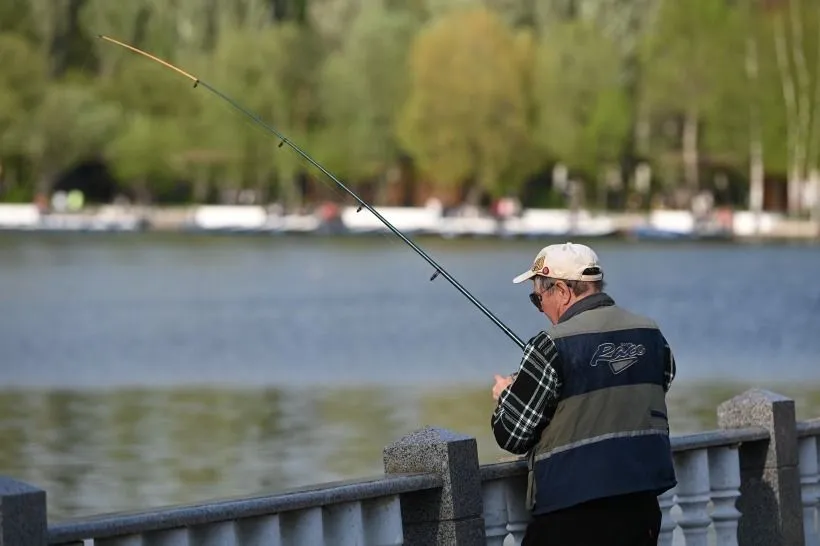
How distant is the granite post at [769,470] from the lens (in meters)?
8.09

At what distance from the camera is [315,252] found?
88.5m

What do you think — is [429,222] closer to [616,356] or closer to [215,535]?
[616,356]

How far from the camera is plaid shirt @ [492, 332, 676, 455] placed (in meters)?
6.18

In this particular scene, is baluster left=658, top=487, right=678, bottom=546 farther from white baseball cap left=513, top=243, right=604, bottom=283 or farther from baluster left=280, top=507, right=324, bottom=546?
baluster left=280, top=507, right=324, bottom=546

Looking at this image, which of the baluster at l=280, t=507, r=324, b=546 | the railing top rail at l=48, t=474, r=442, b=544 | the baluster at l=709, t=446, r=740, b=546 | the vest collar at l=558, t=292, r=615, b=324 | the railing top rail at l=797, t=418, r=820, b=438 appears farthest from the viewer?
the railing top rail at l=797, t=418, r=820, b=438

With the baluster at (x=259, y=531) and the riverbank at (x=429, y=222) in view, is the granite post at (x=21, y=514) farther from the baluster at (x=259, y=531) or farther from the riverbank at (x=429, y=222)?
the riverbank at (x=429, y=222)

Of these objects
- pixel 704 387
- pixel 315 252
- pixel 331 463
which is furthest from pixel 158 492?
pixel 315 252

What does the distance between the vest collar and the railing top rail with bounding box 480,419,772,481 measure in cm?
63

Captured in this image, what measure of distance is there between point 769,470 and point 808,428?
13.0 inches

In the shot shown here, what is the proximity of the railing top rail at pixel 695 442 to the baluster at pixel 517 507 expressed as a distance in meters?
0.06

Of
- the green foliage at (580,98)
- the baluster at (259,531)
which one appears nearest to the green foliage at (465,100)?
the green foliage at (580,98)

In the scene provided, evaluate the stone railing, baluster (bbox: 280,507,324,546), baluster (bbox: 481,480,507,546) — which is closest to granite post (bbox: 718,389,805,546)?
the stone railing

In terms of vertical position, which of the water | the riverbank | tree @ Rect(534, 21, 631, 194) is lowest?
the water

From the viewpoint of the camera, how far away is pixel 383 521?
21.0 ft
